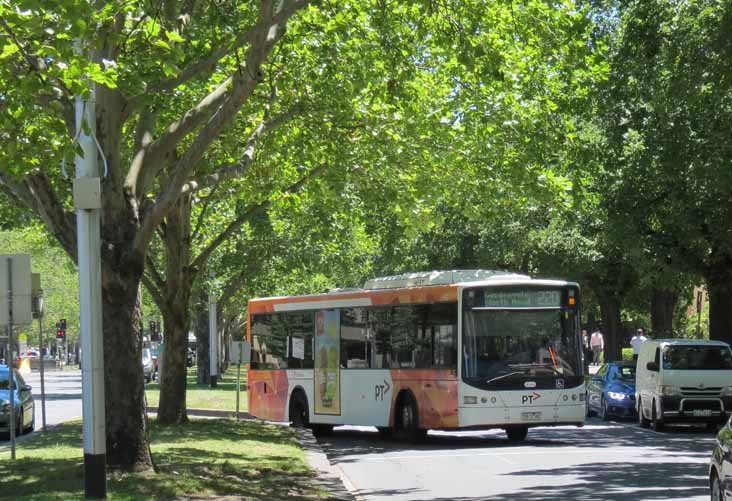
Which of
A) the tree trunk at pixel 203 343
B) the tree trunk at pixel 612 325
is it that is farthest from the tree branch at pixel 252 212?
the tree trunk at pixel 203 343

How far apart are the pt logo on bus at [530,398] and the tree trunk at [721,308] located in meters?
Answer: 12.3

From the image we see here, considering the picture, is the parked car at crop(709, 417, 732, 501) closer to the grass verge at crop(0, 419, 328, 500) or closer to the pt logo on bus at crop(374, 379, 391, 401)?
the grass verge at crop(0, 419, 328, 500)

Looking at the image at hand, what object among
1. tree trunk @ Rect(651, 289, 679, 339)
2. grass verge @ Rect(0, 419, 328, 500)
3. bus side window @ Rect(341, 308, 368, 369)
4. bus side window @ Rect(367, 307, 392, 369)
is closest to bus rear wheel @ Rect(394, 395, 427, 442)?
bus side window @ Rect(367, 307, 392, 369)

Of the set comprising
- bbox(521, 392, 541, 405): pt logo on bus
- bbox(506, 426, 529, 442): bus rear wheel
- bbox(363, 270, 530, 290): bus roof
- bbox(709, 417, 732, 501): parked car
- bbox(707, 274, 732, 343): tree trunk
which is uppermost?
bbox(363, 270, 530, 290): bus roof

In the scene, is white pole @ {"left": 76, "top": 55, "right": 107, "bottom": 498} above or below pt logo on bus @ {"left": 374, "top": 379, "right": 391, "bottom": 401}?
above

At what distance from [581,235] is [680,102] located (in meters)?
17.4

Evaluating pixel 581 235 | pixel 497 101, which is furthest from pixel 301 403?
pixel 581 235

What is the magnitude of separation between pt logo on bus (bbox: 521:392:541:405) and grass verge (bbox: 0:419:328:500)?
4.03 metres

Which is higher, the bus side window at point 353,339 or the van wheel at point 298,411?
the bus side window at point 353,339

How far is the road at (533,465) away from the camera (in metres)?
14.2

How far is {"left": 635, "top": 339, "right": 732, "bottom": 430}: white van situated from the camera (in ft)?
79.3

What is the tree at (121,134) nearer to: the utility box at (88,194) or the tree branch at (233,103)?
the tree branch at (233,103)

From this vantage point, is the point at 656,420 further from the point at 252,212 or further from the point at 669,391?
the point at 252,212

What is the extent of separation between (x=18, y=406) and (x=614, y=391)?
46.0 feet
